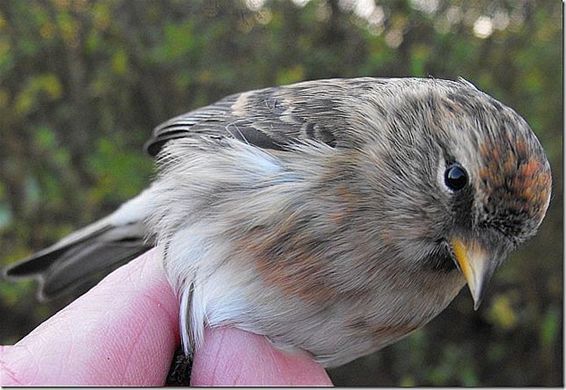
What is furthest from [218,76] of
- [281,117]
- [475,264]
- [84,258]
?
[475,264]

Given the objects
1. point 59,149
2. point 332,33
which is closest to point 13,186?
point 59,149

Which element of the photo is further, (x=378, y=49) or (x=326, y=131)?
(x=378, y=49)

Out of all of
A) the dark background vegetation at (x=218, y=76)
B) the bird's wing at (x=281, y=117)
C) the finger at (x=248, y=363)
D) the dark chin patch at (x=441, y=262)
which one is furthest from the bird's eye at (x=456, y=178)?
the dark background vegetation at (x=218, y=76)

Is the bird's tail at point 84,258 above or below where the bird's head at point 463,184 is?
below

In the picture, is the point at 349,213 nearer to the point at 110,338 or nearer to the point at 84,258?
the point at 110,338

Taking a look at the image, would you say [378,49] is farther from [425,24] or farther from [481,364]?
[481,364]

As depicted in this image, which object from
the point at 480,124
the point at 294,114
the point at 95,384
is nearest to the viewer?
the point at 480,124

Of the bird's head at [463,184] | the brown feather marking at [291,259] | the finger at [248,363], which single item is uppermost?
the bird's head at [463,184]

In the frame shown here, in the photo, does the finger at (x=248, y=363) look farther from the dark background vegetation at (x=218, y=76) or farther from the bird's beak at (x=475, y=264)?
the dark background vegetation at (x=218, y=76)
